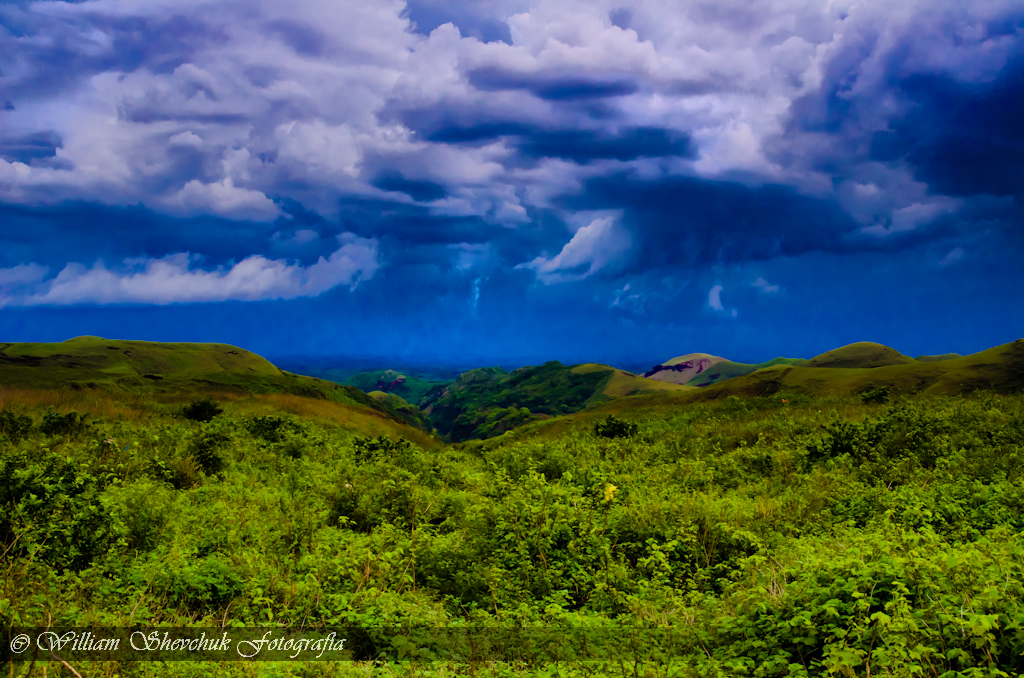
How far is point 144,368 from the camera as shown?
63875mm

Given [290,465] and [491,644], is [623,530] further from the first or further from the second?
[290,465]

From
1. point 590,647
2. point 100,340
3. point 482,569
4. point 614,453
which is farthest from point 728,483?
point 100,340

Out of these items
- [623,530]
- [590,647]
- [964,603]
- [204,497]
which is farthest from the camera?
[204,497]

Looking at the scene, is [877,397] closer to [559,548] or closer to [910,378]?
[910,378]

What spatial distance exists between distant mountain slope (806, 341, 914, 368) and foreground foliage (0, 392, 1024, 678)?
2509 inches

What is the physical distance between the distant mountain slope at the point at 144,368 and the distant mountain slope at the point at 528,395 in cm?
3360

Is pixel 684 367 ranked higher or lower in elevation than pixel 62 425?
higher

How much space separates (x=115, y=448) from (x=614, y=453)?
15043mm

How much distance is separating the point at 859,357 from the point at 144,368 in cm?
9333

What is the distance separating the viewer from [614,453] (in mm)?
18719

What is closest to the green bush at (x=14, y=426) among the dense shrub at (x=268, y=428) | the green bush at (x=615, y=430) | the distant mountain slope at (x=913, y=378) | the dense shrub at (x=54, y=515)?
the dense shrub at (x=268, y=428)

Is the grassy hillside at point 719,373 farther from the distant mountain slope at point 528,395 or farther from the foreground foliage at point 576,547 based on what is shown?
the foreground foliage at point 576,547

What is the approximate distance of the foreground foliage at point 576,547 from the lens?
5.81 meters

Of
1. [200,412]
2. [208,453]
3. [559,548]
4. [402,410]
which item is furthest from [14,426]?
[402,410]
